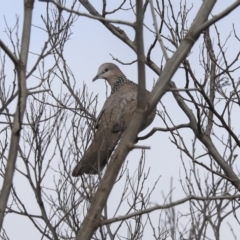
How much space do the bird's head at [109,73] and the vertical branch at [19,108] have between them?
5.93 m

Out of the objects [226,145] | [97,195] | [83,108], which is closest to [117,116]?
[83,108]

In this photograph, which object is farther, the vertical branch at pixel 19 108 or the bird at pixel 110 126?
the bird at pixel 110 126

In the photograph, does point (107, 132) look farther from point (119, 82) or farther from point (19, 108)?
point (19, 108)

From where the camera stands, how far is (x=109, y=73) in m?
8.21

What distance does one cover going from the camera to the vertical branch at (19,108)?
75.5 inches

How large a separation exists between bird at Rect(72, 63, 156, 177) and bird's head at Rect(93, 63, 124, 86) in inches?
8.0

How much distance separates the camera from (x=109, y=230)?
5160mm

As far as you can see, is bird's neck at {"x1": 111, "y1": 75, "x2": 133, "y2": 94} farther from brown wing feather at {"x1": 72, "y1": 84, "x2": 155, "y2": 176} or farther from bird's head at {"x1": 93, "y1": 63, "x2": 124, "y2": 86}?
brown wing feather at {"x1": 72, "y1": 84, "x2": 155, "y2": 176}

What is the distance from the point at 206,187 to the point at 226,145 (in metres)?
0.43

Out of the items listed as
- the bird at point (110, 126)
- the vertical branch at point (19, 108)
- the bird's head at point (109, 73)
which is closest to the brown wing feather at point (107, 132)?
the bird at point (110, 126)

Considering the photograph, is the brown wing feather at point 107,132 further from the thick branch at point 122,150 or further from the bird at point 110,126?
the thick branch at point 122,150

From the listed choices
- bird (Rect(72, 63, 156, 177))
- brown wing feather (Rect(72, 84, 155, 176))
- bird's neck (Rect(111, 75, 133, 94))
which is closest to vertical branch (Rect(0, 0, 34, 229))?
bird (Rect(72, 63, 156, 177))

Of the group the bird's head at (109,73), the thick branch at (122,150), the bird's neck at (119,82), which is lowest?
the thick branch at (122,150)

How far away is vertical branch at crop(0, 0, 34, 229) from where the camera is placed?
6.30 feet
